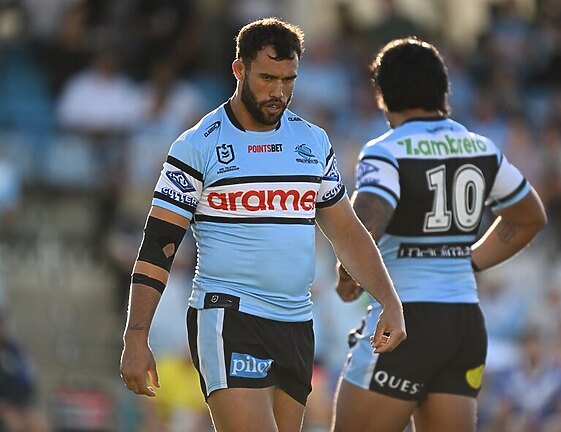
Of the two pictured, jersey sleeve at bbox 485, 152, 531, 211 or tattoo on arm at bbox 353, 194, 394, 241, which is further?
jersey sleeve at bbox 485, 152, 531, 211

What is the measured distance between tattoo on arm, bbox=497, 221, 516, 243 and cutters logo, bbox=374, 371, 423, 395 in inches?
42.0

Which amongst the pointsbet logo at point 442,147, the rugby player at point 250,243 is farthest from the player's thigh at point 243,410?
the pointsbet logo at point 442,147

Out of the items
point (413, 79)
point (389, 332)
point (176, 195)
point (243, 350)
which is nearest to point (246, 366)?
point (243, 350)

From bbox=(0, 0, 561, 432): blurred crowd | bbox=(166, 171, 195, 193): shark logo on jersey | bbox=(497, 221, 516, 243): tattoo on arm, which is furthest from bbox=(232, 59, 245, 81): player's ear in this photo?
bbox=(0, 0, 561, 432): blurred crowd

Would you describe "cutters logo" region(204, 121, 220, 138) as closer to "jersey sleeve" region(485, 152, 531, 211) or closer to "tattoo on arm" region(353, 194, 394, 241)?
"tattoo on arm" region(353, 194, 394, 241)

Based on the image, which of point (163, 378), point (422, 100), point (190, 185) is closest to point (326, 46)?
point (163, 378)

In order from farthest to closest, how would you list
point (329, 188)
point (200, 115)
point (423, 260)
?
point (200, 115)
point (423, 260)
point (329, 188)

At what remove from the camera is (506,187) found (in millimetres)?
7391

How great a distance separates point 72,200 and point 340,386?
8.40 metres

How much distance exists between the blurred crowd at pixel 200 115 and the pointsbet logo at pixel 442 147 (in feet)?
16.9

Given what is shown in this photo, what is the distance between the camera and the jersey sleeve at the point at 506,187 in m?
7.34

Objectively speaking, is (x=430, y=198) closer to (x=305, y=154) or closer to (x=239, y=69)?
(x=305, y=154)

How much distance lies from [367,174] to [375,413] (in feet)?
3.83

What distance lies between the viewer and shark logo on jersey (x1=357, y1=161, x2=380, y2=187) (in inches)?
273
